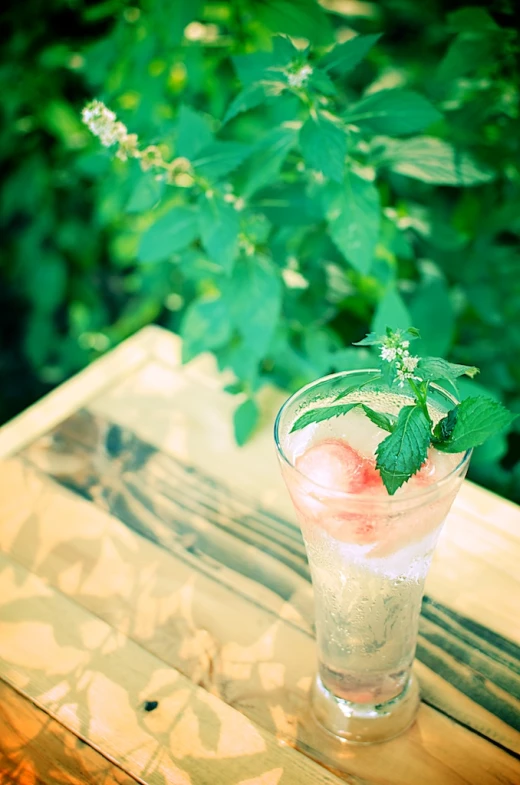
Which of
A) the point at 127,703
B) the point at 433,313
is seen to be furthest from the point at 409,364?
the point at 433,313

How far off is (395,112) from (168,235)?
0.33m

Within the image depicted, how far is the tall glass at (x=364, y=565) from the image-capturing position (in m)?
0.57

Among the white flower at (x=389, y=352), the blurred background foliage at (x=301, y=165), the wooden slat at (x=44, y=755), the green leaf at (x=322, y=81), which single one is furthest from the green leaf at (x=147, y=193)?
the wooden slat at (x=44, y=755)

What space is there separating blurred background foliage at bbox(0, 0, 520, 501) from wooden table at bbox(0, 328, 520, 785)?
17cm

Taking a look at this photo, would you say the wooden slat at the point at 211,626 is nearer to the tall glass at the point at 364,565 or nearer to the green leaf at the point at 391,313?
the tall glass at the point at 364,565

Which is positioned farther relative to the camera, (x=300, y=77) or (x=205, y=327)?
(x=205, y=327)

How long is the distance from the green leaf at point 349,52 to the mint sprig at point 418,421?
414mm

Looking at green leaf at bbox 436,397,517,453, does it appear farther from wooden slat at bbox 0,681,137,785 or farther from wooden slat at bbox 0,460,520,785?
wooden slat at bbox 0,681,137,785

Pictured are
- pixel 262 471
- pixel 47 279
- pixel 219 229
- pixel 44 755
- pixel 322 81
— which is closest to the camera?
pixel 44 755

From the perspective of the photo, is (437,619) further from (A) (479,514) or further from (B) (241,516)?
(B) (241,516)

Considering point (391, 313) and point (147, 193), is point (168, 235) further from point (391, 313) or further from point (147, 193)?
point (391, 313)

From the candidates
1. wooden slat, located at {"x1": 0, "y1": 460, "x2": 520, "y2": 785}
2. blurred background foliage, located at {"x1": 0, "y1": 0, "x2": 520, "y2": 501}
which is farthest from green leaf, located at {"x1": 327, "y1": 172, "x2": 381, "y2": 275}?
wooden slat, located at {"x1": 0, "y1": 460, "x2": 520, "y2": 785}

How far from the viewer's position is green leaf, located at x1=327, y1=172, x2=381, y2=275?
2.94ft

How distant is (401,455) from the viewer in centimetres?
56
